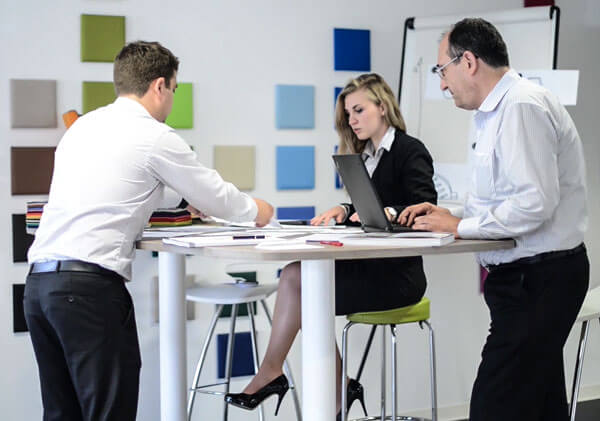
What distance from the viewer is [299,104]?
13.0ft

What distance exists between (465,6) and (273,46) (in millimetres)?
1205

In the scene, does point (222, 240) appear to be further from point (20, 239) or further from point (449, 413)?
point (449, 413)

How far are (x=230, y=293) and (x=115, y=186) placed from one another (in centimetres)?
111

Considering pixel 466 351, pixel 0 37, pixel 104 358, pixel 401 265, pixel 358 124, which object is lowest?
pixel 466 351

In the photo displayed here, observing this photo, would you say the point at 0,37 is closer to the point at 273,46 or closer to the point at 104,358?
the point at 273,46

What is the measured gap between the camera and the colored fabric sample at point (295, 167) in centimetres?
393

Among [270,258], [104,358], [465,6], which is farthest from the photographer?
[465,6]

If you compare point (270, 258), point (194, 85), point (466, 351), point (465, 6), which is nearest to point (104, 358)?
point (270, 258)

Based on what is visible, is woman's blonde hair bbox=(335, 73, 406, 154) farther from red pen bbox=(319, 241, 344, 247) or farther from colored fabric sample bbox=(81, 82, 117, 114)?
red pen bbox=(319, 241, 344, 247)

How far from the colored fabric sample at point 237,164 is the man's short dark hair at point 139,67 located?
4.31 feet

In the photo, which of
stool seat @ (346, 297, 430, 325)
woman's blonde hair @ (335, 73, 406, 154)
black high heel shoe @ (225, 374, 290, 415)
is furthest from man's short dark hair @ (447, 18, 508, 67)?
black high heel shoe @ (225, 374, 290, 415)

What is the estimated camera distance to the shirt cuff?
2093mm

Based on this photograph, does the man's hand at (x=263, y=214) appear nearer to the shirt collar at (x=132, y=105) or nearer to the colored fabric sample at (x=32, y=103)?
the shirt collar at (x=132, y=105)

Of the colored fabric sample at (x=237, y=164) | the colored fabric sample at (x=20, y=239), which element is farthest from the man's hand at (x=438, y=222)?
the colored fabric sample at (x=20, y=239)
